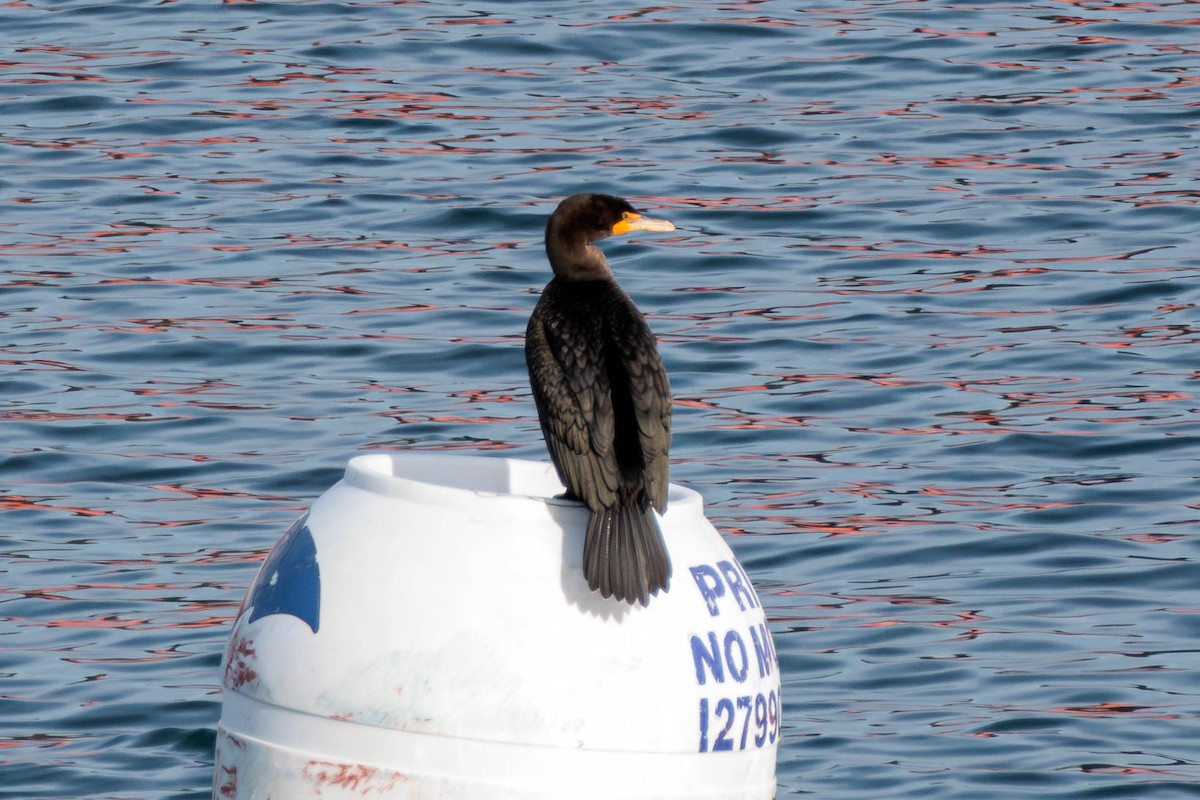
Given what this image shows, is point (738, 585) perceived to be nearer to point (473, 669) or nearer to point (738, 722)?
point (738, 722)

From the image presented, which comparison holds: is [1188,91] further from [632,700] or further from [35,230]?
[632,700]

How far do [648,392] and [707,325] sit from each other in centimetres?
596

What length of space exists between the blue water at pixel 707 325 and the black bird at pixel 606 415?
6.34 ft

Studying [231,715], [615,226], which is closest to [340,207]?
[615,226]

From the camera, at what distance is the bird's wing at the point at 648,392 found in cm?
438

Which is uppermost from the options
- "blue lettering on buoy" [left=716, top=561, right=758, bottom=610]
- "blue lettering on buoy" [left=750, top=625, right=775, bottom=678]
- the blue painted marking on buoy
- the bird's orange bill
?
the bird's orange bill

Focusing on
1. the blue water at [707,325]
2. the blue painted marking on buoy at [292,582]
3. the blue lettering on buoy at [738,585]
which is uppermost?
the blue painted marking on buoy at [292,582]

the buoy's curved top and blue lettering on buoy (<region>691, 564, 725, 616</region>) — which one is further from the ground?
the buoy's curved top

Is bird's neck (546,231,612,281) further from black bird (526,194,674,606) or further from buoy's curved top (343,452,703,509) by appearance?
buoy's curved top (343,452,703,509)

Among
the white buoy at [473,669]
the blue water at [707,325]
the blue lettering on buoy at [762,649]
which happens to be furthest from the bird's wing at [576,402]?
the blue water at [707,325]

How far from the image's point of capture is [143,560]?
25.9 feet

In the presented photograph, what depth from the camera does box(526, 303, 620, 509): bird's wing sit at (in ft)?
14.2

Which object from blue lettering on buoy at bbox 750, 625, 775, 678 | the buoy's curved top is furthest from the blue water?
blue lettering on buoy at bbox 750, 625, 775, 678

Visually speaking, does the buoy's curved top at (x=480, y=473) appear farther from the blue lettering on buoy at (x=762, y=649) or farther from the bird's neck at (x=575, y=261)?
the bird's neck at (x=575, y=261)
